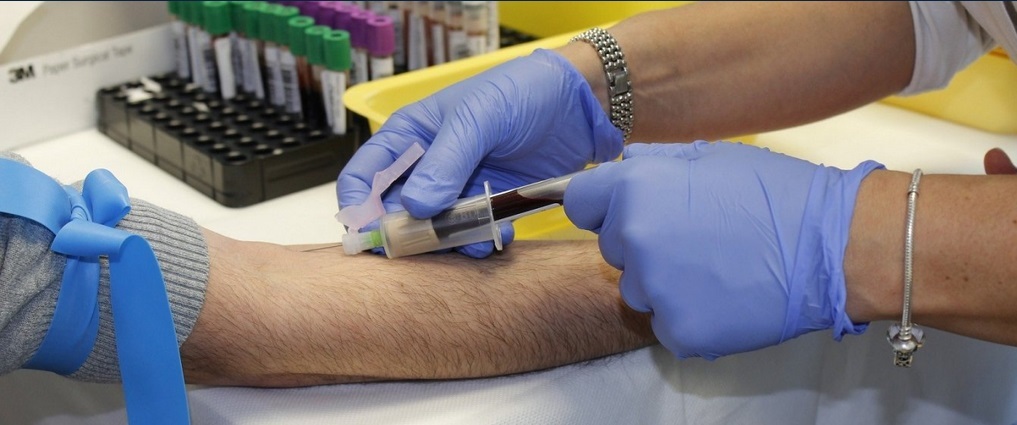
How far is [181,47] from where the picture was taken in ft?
5.25

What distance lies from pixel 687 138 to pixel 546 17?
2.21 ft

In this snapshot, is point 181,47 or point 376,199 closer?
point 376,199

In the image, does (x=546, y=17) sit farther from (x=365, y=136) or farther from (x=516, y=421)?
(x=516, y=421)

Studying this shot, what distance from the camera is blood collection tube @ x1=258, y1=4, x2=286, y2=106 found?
4.82 ft

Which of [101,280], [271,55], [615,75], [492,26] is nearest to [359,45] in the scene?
[271,55]

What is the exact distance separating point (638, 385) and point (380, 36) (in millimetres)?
725

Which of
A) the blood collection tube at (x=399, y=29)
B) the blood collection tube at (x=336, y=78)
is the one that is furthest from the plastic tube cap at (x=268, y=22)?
the blood collection tube at (x=399, y=29)

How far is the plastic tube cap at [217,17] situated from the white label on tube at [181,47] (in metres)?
0.07

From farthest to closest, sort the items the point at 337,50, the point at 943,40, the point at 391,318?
the point at 337,50, the point at 943,40, the point at 391,318

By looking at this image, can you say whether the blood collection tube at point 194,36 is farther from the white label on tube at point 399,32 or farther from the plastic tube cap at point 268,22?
the white label on tube at point 399,32

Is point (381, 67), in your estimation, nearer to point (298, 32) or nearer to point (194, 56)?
point (298, 32)

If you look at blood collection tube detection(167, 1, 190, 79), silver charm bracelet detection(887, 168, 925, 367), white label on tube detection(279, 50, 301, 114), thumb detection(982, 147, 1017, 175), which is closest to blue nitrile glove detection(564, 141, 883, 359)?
silver charm bracelet detection(887, 168, 925, 367)

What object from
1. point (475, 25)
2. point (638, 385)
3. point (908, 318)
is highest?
point (475, 25)

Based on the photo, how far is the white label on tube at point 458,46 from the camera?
1584mm
